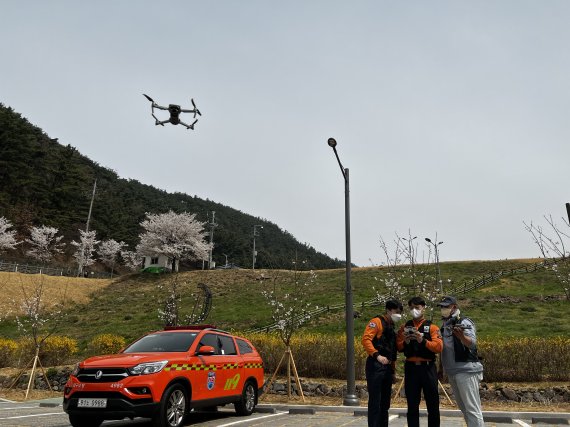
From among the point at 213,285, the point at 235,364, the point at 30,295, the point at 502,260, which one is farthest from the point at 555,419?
the point at 502,260

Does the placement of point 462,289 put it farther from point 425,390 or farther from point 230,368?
point 425,390

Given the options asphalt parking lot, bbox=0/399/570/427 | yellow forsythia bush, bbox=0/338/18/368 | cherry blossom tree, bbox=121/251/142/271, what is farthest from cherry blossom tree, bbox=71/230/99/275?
asphalt parking lot, bbox=0/399/570/427

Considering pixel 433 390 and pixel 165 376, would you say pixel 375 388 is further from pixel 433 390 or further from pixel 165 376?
pixel 165 376

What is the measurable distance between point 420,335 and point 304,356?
1072 centimetres

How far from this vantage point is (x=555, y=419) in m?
9.35

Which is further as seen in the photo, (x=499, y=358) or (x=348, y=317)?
(x=499, y=358)

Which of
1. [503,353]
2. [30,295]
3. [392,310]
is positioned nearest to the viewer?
[392,310]

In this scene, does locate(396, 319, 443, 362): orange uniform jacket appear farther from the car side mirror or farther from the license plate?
the license plate

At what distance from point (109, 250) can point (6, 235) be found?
18321 millimetres

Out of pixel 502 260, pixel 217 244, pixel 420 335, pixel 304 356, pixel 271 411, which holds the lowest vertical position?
pixel 271 411

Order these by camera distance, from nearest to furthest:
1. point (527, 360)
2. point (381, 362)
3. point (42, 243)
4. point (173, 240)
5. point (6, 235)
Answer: point (381, 362) → point (527, 360) → point (6, 235) → point (42, 243) → point (173, 240)

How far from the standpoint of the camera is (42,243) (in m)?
63.9

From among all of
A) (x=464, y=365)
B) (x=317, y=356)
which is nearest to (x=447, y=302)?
(x=464, y=365)

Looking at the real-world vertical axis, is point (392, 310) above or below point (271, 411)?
above
